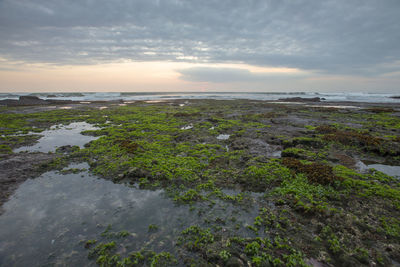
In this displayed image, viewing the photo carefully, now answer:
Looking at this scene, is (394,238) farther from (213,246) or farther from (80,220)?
(80,220)

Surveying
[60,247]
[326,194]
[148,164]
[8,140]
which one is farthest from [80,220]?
[8,140]

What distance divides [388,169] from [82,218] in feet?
49.9

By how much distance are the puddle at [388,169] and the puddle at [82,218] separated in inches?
334

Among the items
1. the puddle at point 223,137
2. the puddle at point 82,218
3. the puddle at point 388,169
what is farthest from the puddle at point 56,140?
the puddle at point 388,169

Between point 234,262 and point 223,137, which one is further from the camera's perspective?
point 223,137

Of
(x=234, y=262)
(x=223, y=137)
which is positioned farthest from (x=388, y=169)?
(x=234, y=262)

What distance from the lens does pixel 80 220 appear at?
19.5ft

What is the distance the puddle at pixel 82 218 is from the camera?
189 inches

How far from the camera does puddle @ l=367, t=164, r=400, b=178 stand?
9.12 m

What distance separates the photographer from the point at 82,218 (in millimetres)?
6043

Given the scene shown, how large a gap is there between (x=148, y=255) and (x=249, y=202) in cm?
416

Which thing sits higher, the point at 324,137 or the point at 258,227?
the point at 324,137

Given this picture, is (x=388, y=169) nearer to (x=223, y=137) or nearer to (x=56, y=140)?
(x=223, y=137)

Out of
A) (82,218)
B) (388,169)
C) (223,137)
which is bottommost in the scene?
(82,218)
